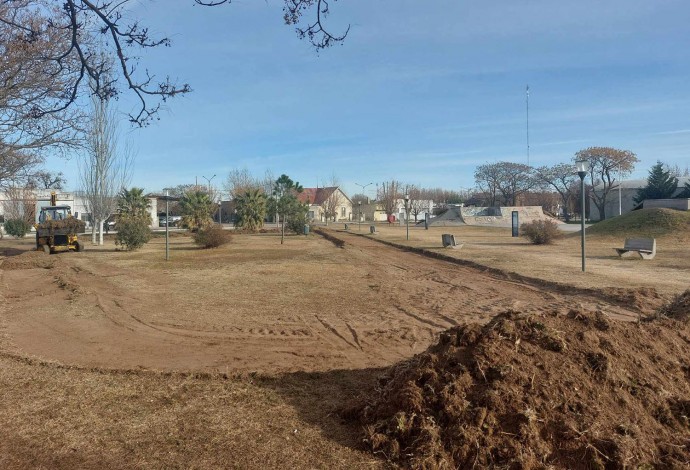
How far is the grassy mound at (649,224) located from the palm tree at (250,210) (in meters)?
29.8

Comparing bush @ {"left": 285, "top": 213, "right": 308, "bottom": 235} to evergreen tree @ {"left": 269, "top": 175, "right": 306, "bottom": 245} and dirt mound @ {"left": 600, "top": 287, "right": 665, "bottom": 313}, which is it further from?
dirt mound @ {"left": 600, "top": 287, "right": 665, "bottom": 313}

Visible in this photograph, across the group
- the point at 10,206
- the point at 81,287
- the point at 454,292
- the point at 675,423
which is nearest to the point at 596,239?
the point at 454,292

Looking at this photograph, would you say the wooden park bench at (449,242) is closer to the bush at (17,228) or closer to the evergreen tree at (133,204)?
the evergreen tree at (133,204)

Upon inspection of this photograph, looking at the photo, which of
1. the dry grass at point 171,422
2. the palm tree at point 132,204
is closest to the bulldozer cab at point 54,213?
the palm tree at point 132,204

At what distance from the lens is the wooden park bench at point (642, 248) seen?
2012 centimetres

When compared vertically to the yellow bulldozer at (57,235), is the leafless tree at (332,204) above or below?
above

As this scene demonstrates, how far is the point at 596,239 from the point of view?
106 feet

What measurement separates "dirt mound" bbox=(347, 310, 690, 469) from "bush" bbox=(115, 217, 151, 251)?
26262 mm

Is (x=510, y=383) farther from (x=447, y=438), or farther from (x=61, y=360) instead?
(x=61, y=360)

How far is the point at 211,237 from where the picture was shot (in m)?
30.1

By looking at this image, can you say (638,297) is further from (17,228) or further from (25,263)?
(17,228)

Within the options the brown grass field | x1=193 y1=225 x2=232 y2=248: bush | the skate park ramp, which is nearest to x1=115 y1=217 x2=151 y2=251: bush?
x1=193 y1=225 x2=232 y2=248: bush

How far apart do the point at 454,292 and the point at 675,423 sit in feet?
29.5

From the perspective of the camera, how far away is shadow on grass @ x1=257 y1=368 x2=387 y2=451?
4.13 m
